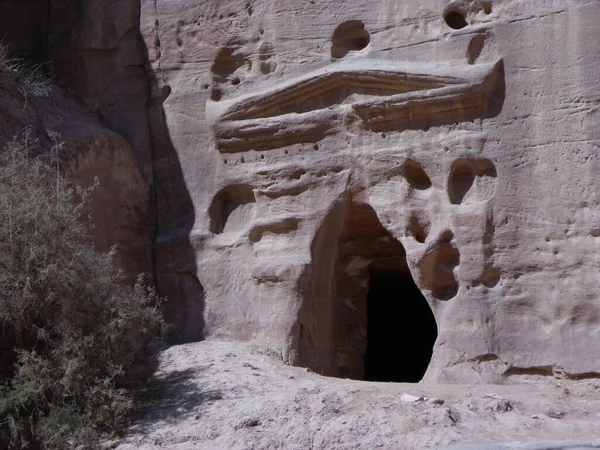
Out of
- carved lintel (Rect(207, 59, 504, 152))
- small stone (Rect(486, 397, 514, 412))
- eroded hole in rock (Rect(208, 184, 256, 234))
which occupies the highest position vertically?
carved lintel (Rect(207, 59, 504, 152))

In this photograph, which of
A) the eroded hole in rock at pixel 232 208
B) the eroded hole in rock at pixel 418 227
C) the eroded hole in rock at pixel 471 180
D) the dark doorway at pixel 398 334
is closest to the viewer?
the eroded hole in rock at pixel 471 180

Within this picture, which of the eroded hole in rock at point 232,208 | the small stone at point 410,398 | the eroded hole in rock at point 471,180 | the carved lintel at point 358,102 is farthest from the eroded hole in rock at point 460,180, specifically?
the small stone at point 410,398

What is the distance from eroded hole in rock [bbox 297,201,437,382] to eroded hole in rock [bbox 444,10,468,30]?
1989mm

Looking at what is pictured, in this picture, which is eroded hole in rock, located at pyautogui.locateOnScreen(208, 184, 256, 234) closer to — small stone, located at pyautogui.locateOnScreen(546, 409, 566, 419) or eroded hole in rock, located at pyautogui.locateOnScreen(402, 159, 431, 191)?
eroded hole in rock, located at pyautogui.locateOnScreen(402, 159, 431, 191)

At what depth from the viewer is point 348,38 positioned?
34.5 ft

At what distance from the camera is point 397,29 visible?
10148 millimetres

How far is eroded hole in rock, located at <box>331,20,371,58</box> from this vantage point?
1041cm

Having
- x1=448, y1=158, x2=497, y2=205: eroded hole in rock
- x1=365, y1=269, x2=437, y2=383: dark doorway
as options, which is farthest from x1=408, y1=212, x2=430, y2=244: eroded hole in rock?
x1=365, y1=269, x2=437, y2=383: dark doorway

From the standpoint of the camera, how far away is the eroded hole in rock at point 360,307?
33.7 ft

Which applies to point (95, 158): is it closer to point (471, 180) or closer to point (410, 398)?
point (471, 180)

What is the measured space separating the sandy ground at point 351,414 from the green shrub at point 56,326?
417mm

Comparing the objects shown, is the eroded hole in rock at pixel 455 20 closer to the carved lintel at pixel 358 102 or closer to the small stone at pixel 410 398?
the carved lintel at pixel 358 102

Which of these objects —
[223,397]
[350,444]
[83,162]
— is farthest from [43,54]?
[350,444]

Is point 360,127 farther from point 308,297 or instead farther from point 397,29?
point 308,297
